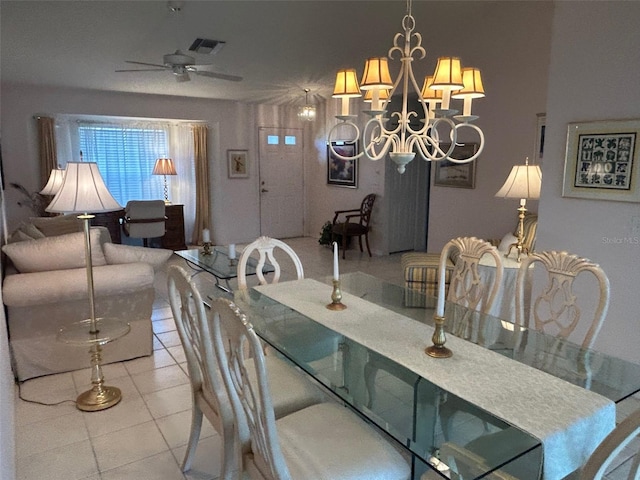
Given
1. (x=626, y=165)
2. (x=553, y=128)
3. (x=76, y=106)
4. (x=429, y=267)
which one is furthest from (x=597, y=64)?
(x=76, y=106)

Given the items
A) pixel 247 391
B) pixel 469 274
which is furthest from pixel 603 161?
pixel 247 391

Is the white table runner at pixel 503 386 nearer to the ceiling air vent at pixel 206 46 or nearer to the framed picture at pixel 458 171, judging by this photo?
the ceiling air vent at pixel 206 46

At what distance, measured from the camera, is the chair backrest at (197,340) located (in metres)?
1.53

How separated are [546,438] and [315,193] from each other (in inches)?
279

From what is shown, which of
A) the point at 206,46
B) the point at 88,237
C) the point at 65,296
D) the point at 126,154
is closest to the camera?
the point at 88,237

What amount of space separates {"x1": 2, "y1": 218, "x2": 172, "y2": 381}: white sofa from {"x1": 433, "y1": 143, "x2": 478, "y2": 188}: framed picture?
3.51m

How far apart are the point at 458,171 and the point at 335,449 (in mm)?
4331

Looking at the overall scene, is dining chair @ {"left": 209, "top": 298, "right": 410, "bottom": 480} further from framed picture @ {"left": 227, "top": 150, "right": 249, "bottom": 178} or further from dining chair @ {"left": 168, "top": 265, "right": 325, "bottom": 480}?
framed picture @ {"left": 227, "top": 150, "right": 249, "bottom": 178}

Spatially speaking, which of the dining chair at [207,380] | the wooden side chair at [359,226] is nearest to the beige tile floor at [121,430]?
the dining chair at [207,380]

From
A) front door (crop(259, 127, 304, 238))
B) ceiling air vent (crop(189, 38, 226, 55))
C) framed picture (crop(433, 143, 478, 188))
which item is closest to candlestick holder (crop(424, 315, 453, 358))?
framed picture (crop(433, 143, 478, 188))

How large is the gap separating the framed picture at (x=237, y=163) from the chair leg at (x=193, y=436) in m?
5.87

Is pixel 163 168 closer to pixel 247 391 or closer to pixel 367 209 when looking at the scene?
pixel 367 209

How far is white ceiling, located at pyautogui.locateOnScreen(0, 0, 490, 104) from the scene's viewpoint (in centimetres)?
360

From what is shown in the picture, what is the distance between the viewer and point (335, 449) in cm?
145
